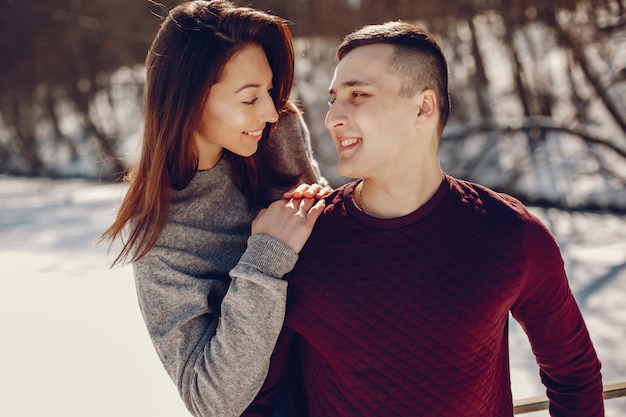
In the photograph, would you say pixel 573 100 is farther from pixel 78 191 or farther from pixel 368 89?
pixel 78 191

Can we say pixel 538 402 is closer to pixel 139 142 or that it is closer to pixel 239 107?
pixel 239 107

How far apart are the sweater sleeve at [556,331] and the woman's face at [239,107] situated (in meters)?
0.70

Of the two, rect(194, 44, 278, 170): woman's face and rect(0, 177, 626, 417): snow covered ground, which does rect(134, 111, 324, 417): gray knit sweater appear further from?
rect(0, 177, 626, 417): snow covered ground

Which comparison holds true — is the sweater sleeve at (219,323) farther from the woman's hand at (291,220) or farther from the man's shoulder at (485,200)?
the man's shoulder at (485,200)

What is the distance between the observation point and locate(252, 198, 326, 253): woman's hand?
4.64ft

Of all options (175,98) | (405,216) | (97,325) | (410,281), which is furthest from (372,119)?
(97,325)

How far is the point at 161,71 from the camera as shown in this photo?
63.3 inches

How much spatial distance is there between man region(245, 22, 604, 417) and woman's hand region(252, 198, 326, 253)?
3cm

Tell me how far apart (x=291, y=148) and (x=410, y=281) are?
0.74m

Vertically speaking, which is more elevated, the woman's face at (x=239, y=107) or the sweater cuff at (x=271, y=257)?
the woman's face at (x=239, y=107)

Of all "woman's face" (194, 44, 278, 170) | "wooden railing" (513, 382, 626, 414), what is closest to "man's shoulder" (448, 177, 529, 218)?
"woman's face" (194, 44, 278, 170)

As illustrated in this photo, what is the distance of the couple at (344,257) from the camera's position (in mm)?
1366

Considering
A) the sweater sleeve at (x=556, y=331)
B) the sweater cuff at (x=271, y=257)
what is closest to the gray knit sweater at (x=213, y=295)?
the sweater cuff at (x=271, y=257)

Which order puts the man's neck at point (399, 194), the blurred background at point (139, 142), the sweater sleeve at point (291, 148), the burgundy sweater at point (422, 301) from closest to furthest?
the burgundy sweater at point (422, 301), the man's neck at point (399, 194), the sweater sleeve at point (291, 148), the blurred background at point (139, 142)
